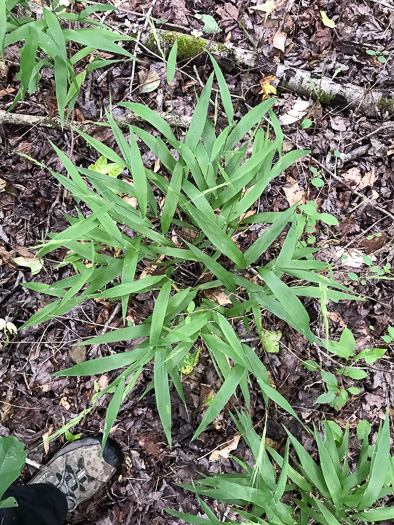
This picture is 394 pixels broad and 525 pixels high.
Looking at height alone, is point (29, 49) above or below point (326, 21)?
below

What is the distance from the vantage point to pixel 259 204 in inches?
66.6

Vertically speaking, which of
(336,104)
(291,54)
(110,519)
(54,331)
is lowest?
(110,519)

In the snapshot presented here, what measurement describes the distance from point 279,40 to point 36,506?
2297 millimetres

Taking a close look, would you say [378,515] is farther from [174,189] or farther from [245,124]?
[245,124]

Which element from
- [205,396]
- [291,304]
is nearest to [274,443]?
[205,396]

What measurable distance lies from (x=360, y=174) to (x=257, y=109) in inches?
31.8

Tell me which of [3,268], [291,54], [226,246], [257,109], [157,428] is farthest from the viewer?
[291,54]

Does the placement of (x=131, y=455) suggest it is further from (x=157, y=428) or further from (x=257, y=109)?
(x=257, y=109)

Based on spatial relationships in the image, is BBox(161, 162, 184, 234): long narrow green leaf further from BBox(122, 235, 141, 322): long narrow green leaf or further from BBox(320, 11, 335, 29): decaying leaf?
BBox(320, 11, 335, 29): decaying leaf

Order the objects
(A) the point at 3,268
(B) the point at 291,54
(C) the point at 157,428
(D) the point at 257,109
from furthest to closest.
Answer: (B) the point at 291,54 < (A) the point at 3,268 < (C) the point at 157,428 < (D) the point at 257,109

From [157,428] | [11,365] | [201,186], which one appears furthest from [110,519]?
[201,186]

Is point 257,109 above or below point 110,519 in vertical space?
above

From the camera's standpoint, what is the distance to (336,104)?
5.83 feet

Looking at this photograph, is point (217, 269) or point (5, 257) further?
point (5, 257)
